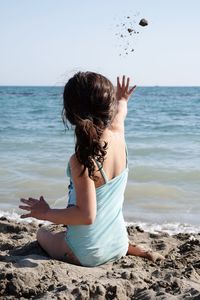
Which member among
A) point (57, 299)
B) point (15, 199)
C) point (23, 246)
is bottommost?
point (15, 199)

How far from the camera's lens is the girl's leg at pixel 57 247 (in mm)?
3486

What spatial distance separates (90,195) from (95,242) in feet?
1.44

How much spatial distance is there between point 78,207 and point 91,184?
16cm

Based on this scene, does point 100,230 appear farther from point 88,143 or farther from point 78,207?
point 88,143

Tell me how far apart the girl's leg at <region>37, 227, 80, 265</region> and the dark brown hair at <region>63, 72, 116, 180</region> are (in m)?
0.62

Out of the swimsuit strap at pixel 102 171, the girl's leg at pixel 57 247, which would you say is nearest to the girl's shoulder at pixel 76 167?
the swimsuit strap at pixel 102 171

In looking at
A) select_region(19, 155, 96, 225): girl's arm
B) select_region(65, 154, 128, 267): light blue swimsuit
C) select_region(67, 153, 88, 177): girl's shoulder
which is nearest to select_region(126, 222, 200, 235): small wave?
select_region(65, 154, 128, 267): light blue swimsuit

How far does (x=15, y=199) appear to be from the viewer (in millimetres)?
6320

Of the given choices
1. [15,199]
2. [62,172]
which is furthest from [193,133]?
[15,199]

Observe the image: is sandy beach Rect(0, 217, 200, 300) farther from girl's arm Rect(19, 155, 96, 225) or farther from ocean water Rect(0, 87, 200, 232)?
ocean water Rect(0, 87, 200, 232)

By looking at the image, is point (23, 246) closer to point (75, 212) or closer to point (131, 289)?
point (75, 212)

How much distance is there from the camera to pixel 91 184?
3143 mm

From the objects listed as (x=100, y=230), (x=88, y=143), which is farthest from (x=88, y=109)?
(x=100, y=230)

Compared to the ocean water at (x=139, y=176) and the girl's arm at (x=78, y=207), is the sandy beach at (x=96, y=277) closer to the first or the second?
the girl's arm at (x=78, y=207)
